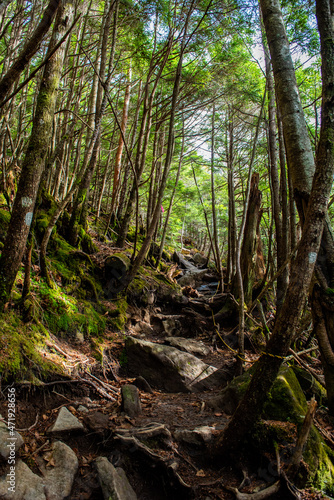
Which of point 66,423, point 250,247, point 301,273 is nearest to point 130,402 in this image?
point 66,423

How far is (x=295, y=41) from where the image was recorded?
6559 mm

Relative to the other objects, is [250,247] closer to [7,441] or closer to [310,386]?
[310,386]

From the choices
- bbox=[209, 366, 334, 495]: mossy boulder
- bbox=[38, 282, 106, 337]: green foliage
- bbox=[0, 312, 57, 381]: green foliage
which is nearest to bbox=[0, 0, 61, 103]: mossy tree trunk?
bbox=[0, 312, 57, 381]: green foliage

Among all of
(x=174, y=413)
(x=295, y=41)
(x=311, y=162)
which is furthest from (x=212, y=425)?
(x=295, y=41)

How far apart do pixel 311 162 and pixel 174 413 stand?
362 cm

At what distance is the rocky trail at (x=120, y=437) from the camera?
212 centimetres

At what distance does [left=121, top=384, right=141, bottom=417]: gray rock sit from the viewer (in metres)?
3.21

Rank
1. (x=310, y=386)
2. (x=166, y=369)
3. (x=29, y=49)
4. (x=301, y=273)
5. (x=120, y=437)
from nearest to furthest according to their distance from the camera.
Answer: (x=29, y=49) → (x=301, y=273) → (x=120, y=437) → (x=310, y=386) → (x=166, y=369)

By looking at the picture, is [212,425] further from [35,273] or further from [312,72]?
[312,72]

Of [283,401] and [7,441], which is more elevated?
[283,401]

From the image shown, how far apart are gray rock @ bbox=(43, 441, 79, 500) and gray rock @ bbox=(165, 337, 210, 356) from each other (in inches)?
139

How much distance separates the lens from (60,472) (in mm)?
2154

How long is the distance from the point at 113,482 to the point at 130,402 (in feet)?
3.79

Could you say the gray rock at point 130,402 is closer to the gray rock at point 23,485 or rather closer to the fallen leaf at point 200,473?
the fallen leaf at point 200,473
